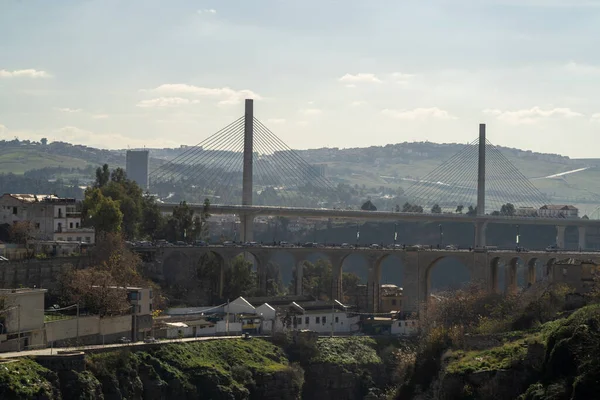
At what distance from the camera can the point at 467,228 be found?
172 metres

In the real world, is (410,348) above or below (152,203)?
below

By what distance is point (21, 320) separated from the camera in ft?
191

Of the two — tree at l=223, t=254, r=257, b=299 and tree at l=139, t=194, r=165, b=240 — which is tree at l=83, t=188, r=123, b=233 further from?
tree at l=139, t=194, r=165, b=240

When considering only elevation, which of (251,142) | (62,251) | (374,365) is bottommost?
(374,365)

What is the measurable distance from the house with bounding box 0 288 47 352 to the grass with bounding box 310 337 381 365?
16.9 meters

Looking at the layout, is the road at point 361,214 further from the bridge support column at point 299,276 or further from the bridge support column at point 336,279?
the bridge support column at point 336,279

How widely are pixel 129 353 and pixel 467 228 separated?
376ft

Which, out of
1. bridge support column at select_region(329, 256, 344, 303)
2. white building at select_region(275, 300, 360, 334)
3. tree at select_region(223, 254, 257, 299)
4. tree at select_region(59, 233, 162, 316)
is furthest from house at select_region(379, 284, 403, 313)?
tree at select_region(59, 233, 162, 316)

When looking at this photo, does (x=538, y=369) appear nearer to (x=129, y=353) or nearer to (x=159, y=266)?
(x=129, y=353)

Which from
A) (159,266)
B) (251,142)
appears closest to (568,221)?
(251,142)

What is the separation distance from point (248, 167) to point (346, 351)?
42.0 m

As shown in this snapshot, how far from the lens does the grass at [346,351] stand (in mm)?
71688

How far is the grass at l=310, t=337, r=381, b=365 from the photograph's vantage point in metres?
71.7

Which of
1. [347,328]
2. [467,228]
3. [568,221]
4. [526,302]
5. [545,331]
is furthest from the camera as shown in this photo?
[467,228]
